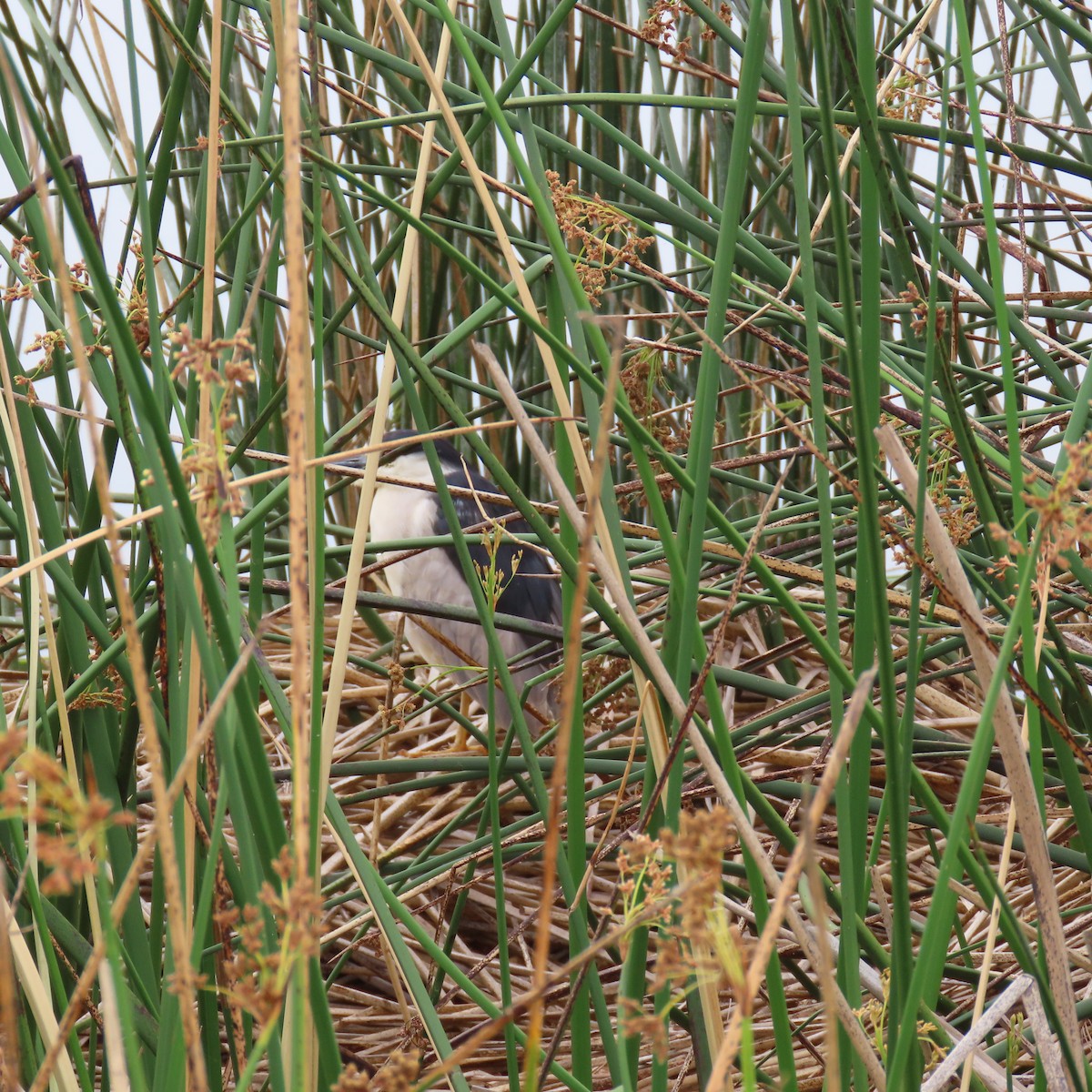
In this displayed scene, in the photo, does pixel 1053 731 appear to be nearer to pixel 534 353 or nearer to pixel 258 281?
pixel 258 281

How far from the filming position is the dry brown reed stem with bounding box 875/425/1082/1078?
1.46ft

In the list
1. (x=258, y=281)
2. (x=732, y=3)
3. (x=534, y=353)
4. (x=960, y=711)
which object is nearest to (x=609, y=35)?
(x=534, y=353)

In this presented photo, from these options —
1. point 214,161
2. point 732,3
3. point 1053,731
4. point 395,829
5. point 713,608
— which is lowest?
point 395,829

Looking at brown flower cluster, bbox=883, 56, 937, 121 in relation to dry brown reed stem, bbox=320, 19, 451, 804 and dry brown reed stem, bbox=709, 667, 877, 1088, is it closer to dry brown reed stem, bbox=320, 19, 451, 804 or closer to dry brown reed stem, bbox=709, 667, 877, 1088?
dry brown reed stem, bbox=320, 19, 451, 804

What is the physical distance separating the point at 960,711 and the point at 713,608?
622mm

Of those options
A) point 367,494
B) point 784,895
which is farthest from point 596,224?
point 784,895

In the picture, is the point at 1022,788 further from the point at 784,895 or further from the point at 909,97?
the point at 909,97

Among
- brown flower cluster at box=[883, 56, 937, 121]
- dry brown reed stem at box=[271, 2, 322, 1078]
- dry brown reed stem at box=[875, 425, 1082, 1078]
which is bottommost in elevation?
dry brown reed stem at box=[875, 425, 1082, 1078]

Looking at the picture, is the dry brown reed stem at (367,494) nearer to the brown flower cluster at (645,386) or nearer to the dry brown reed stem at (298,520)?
the dry brown reed stem at (298,520)

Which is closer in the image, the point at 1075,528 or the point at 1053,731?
the point at 1075,528

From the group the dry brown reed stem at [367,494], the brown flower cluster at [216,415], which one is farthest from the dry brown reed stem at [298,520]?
the dry brown reed stem at [367,494]

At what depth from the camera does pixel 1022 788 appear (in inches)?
17.7

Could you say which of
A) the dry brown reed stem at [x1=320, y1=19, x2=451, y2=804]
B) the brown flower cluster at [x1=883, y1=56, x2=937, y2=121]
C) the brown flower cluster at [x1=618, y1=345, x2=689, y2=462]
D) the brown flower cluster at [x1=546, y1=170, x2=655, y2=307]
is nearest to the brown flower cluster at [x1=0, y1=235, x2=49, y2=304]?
the dry brown reed stem at [x1=320, y1=19, x2=451, y2=804]

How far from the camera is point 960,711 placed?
134 cm
